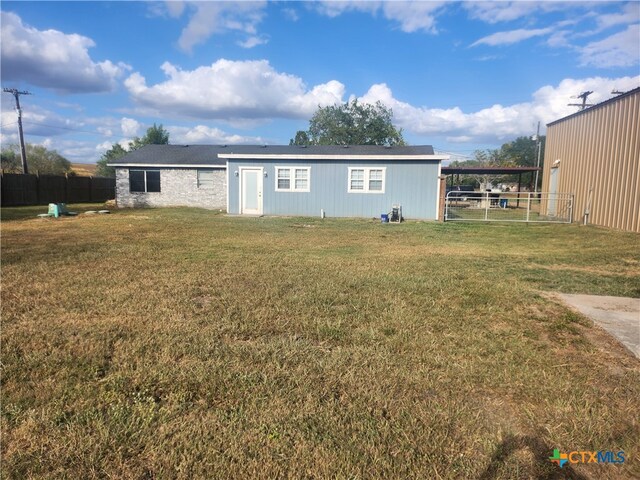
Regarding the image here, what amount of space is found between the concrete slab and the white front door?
1426 centimetres

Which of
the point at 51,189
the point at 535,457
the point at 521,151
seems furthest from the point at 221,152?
the point at 521,151

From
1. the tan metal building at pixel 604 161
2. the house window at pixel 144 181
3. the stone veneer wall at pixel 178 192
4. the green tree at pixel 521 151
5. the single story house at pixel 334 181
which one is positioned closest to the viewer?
the tan metal building at pixel 604 161

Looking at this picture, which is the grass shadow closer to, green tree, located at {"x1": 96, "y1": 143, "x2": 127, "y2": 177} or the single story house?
the single story house

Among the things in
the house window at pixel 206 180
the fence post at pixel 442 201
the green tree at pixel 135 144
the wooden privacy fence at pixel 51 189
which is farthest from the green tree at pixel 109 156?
the fence post at pixel 442 201

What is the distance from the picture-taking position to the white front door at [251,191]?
17766 millimetres

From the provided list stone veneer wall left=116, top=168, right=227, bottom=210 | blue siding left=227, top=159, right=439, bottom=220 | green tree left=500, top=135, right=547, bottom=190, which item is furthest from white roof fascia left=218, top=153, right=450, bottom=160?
green tree left=500, top=135, right=547, bottom=190

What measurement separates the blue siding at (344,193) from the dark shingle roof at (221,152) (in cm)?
65

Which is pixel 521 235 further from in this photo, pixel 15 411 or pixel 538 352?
pixel 15 411

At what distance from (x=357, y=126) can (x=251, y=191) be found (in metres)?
32.1

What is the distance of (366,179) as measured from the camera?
1684cm

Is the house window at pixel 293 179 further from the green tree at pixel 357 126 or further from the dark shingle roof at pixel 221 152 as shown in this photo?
the green tree at pixel 357 126

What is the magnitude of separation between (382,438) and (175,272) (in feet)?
14.7

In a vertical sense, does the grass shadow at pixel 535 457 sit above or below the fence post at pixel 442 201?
below

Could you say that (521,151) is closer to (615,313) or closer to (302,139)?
(302,139)
